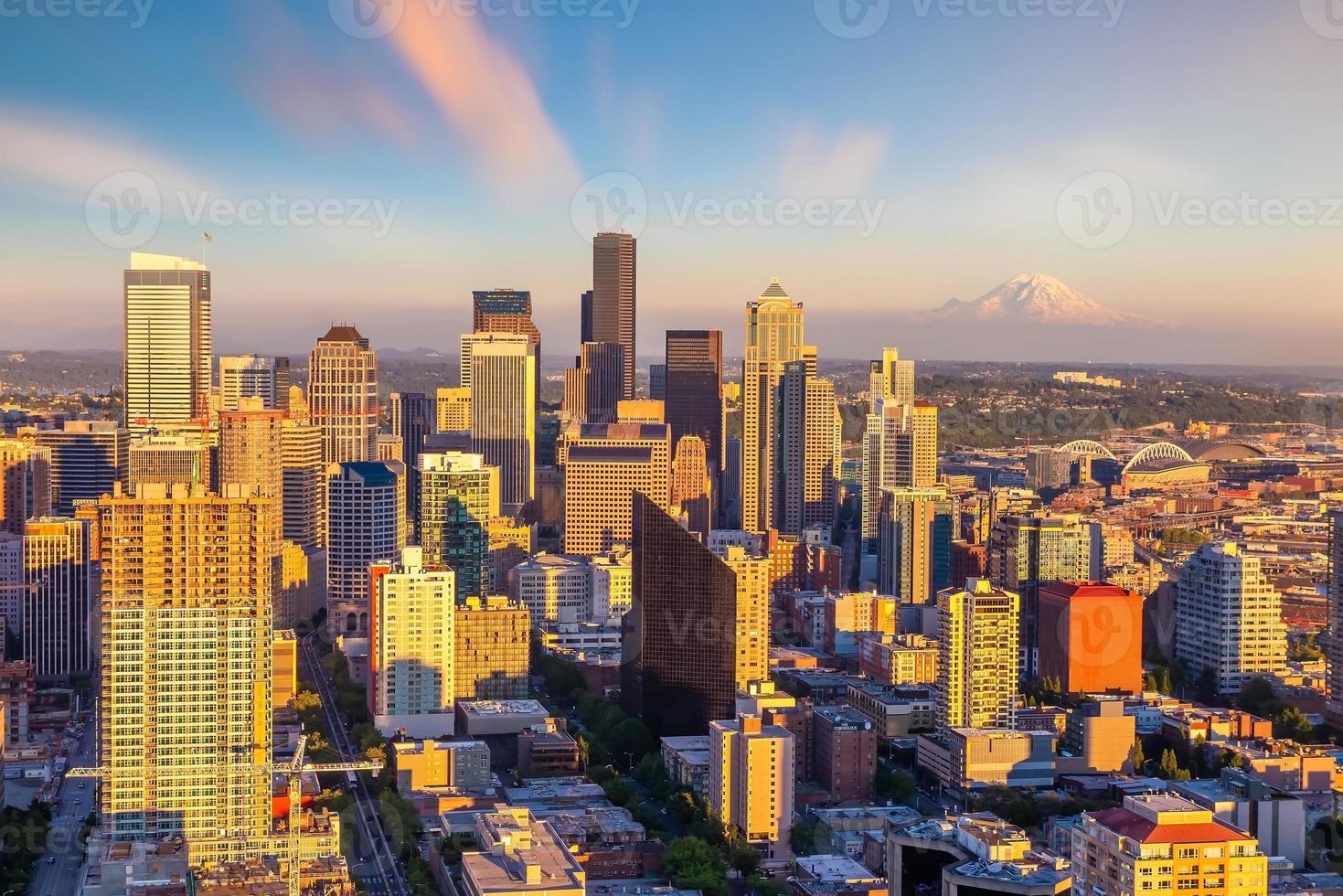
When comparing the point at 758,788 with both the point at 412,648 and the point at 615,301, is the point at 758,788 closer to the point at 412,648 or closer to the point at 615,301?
the point at 412,648

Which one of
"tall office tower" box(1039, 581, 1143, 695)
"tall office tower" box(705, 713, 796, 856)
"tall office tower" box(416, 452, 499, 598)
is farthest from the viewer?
"tall office tower" box(416, 452, 499, 598)

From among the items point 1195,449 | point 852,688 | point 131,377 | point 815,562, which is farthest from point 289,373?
point 852,688

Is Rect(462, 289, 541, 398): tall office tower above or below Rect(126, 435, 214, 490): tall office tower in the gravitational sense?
above

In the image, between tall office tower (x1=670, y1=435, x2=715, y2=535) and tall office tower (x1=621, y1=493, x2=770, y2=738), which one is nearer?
tall office tower (x1=621, y1=493, x2=770, y2=738)

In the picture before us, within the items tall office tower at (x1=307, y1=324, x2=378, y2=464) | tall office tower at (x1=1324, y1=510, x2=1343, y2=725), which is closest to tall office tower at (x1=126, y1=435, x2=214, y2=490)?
tall office tower at (x1=307, y1=324, x2=378, y2=464)

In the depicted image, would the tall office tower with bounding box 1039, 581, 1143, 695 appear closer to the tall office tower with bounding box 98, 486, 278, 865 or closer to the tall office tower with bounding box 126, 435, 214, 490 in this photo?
the tall office tower with bounding box 98, 486, 278, 865

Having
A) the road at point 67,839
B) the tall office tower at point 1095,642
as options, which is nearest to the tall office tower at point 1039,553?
the tall office tower at point 1095,642

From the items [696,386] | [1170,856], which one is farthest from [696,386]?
[1170,856]

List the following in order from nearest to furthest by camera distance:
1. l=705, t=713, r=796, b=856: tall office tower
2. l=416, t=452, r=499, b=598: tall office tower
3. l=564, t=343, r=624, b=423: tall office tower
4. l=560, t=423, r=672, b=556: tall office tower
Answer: l=705, t=713, r=796, b=856: tall office tower
l=416, t=452, r=499, b=598: tall office tower
l=560, t=423, r=672, b=556: tall office tower
l=564, t=343, r=624, b=423: tall office tower
